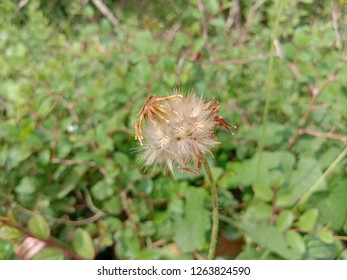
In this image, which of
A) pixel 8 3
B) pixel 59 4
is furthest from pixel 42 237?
pixel 59 4

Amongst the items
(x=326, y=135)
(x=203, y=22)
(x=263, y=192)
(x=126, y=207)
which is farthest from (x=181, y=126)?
(x=203, y=22)

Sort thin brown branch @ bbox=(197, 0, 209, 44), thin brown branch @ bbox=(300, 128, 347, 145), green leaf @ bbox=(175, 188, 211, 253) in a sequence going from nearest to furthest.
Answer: green leaf @ bbox=(175, 188, 211, 253) < thin brown branch @ bbox=(300, 128, 347, 145) < thin brown branch @ bbox=(197, 0, 209, 44)

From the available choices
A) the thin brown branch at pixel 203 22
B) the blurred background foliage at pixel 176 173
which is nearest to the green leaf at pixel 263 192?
the blurred background foliage at pixel 176 173

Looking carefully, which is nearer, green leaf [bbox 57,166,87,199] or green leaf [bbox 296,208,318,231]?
green leaf [bbox 296,208,318,231]

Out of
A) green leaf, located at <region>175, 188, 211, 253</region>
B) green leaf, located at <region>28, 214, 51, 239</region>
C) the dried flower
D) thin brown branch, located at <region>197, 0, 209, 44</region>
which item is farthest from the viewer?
thin brown branch, located at <region>197, 0, 209, 44</region>

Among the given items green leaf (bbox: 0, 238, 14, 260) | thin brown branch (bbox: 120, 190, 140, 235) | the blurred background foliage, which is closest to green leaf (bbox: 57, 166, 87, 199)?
the blurred background foliage

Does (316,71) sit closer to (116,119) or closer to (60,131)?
(116,119)

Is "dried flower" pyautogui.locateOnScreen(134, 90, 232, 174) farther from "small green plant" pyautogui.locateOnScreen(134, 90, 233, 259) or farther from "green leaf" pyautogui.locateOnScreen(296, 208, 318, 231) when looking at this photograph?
"green leaf" pyautogui.locateOnScreen(296, 208, 318, 231)
